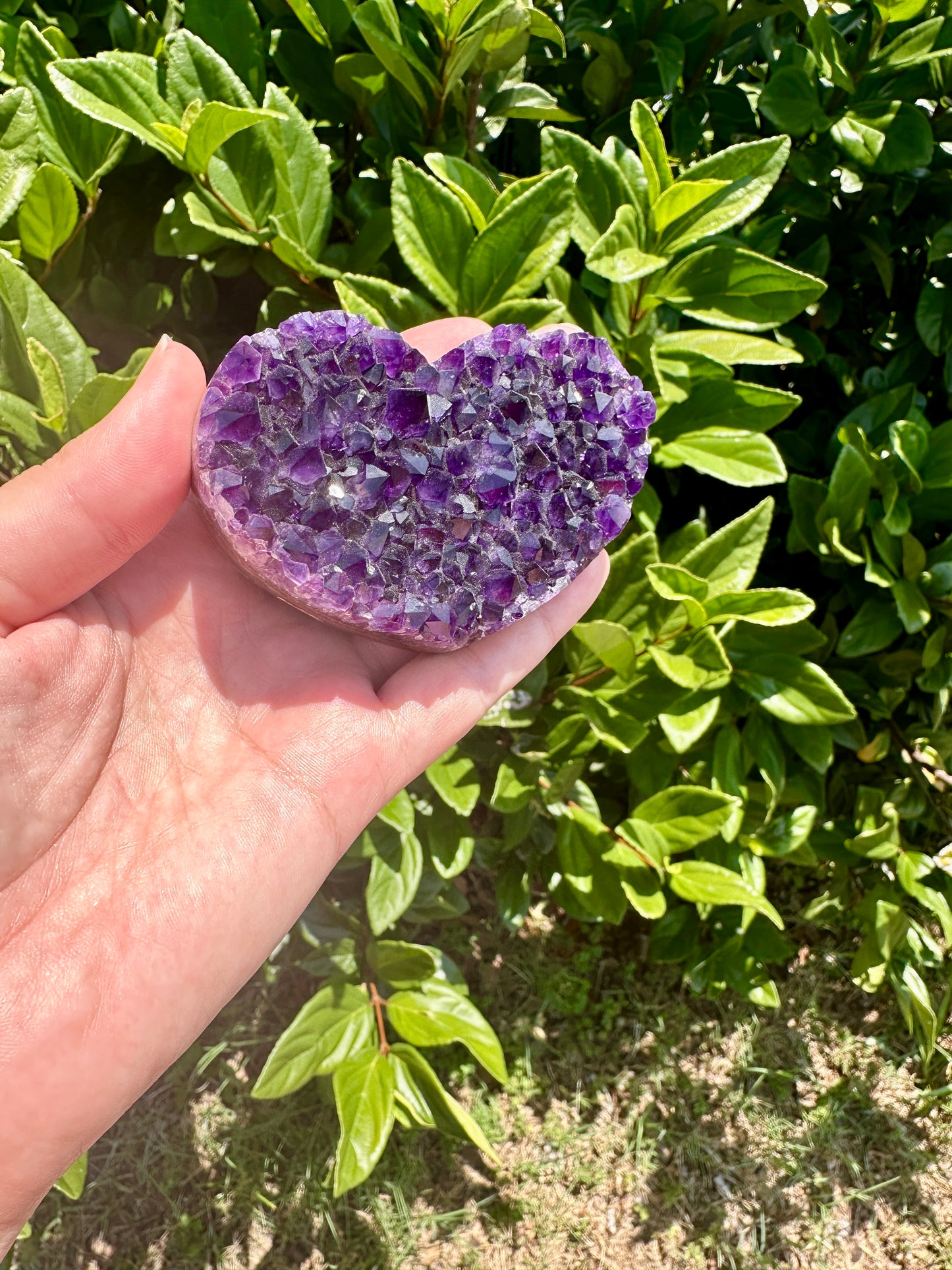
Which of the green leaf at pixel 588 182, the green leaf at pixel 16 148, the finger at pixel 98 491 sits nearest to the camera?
the finger at pixel 98 491

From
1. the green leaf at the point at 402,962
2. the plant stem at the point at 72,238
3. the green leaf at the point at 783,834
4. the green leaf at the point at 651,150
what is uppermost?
the plant stem at the point at 72,238

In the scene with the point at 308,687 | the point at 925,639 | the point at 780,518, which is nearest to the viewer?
the point at 308,687

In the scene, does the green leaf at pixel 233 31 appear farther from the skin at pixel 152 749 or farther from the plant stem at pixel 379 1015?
the plant stem at pixel 379 1015

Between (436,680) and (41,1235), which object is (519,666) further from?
(41,1235)

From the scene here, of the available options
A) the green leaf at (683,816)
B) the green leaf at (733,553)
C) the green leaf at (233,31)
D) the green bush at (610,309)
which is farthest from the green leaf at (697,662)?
the green leaf at (233,31)

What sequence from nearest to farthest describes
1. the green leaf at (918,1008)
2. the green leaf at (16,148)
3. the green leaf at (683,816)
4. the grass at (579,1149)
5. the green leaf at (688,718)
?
the green leaf at (16,148) < the green leaf at (688,718) < the green leaf at (683,816) < the green leaf at (918,1008) < the grass at (579,1149)

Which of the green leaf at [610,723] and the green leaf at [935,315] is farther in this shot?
the green leaf at [935,315]

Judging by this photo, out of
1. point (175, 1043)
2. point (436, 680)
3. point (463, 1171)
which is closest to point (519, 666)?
point (436, 680)

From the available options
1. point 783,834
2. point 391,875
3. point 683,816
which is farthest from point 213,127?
point 783,834

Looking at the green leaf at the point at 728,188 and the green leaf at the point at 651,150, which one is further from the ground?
the green leaf at the point at 651,150
